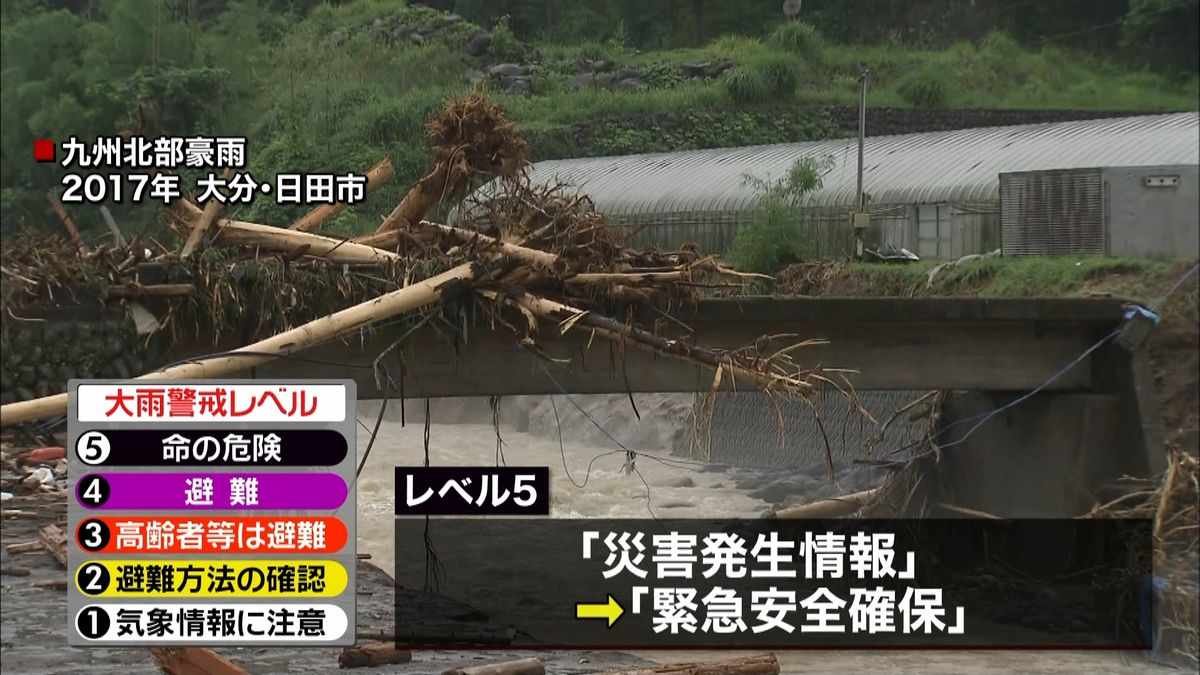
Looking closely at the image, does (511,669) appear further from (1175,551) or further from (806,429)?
(806,429)

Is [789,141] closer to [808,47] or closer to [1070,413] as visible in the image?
[808,47]

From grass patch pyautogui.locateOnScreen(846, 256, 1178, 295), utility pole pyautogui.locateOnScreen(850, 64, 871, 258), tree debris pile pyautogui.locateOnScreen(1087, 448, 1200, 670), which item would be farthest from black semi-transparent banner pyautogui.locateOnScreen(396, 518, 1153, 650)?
utility pole pyautogui.locateOnScreen(850, 64, 871, 258)

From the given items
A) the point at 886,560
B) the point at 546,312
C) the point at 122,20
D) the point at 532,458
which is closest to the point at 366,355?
the point at 546,312

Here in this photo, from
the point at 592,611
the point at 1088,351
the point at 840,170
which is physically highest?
the point at 840,170

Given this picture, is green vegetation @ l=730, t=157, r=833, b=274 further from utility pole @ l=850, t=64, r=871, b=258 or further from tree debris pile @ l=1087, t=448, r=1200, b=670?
tree debris pile @ l=1087, t=448, r=1200, b=670

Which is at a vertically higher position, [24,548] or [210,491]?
[210,491]

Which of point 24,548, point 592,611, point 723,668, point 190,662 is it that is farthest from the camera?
point 592,611

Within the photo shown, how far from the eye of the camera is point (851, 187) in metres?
19.7

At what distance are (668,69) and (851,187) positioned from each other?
3021 mm

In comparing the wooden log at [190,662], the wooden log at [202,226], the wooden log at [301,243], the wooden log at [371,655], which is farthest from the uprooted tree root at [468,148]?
the wooden log at [190,662]

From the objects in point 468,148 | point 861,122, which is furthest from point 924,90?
point 468,148

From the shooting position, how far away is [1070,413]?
1560 centimetres

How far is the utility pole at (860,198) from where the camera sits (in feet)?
55.5

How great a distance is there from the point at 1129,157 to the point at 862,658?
21.0ft
